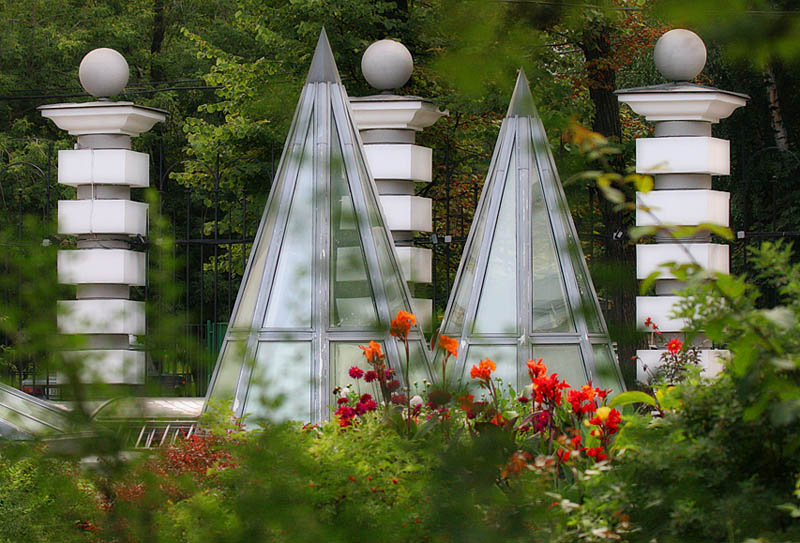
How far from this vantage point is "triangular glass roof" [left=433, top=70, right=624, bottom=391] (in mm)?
6223

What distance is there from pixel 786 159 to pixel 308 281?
7.29 meters

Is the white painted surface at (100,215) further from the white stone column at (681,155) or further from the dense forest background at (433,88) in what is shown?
the white stone column at (681,155)

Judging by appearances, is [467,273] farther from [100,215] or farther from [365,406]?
[100,215]

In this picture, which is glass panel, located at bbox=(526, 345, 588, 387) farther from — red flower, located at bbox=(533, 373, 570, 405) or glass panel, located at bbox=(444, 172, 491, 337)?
red flower, located at bbox=(533, 373, 570, 405)

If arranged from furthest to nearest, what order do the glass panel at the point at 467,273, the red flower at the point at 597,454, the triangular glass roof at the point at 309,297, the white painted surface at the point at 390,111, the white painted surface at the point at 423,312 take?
the white painted surface at the point at 390,111, the glass panel at the point at 467,273, the triangular glass roof at the point at 309,297, the red flower at the point at 597,454, the white painted surface at the point at 423,312

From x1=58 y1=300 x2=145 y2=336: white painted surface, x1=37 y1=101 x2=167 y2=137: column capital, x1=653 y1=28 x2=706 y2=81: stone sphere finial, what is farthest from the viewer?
x1=37 y1=101 x2=167 y2=137: column capital

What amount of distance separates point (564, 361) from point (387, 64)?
Answer: 2927 mm

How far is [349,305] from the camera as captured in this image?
520 centimetres

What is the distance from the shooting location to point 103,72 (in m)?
8.38

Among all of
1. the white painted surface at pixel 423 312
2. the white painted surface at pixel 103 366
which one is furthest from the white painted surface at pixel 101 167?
the white painted surface at pixel 103 366

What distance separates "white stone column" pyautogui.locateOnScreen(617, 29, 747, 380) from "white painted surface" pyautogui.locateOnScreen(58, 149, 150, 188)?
3.66 metres

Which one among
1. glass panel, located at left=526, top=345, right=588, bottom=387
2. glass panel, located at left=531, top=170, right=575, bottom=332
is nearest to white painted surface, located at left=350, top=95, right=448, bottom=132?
glass panel, located at left=531, top=170, right=575, bottom=332

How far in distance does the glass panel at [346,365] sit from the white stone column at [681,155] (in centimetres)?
287

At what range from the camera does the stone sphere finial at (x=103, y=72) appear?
8359 mm
